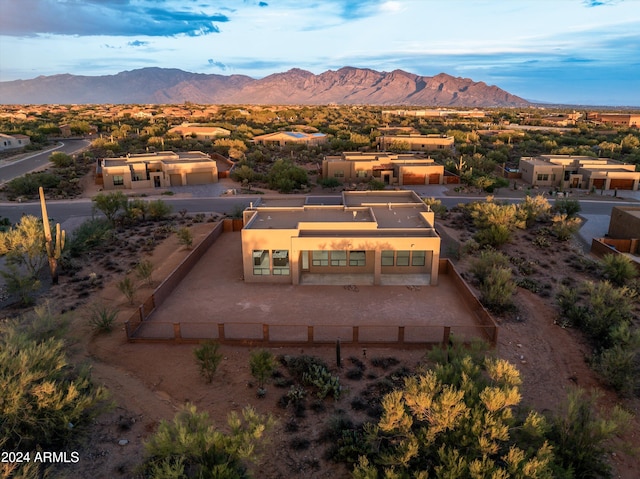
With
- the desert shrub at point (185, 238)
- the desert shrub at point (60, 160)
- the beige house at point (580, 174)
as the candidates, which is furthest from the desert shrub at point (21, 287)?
the beige house at point (580, 174)

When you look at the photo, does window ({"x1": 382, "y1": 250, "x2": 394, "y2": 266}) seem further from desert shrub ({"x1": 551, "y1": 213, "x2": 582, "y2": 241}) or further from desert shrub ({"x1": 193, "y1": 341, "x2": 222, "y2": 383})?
desert shrub ({"x1": 551, "y1": 213, "x2": 582, "y2": 241})

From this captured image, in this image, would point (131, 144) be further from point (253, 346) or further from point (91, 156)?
point (253, 346)

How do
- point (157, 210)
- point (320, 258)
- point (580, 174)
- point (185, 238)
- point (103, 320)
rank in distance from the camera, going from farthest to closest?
point (580, 174)
point (157, 210)
point (185, 238)
point (320, 258)
point (103, 320)

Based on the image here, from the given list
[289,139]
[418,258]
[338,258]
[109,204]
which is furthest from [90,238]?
[289,139]

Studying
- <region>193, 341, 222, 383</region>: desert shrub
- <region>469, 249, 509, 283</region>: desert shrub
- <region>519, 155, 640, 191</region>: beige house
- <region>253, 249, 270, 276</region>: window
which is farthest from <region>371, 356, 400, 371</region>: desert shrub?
<region>519, 155, 640, 191</region>: beige house

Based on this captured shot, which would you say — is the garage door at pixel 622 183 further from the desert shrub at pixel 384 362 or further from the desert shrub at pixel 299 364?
the desert shrub at pixel 299 364

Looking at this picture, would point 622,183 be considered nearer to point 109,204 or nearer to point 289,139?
point 289,139

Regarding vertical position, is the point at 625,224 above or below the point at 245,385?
above

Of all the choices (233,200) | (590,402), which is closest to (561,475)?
(590,402)
